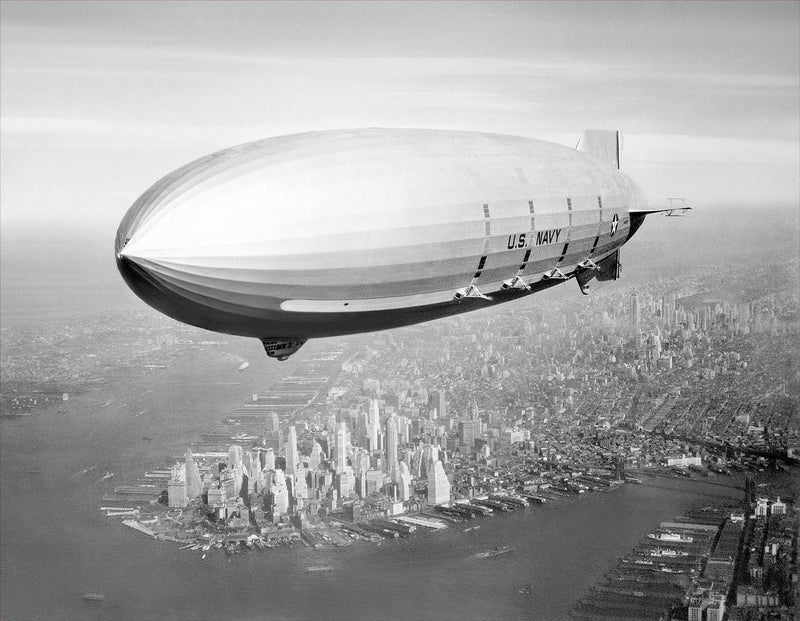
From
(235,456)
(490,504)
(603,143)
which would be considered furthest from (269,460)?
(603,143)

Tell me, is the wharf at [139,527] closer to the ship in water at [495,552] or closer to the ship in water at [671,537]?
the ship in water at [495,552]

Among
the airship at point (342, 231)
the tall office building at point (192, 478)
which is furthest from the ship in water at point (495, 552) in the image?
the airship at point (342, 231)

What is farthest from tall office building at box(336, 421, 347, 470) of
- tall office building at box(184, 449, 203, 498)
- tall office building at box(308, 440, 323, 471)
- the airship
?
the airship

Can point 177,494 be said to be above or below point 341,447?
below

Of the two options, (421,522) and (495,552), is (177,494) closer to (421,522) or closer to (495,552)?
(421,522)

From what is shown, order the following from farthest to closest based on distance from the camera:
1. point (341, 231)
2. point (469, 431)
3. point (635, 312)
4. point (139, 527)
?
point (635, 312), point (469, 431), point (139, 527), point (341, 231)

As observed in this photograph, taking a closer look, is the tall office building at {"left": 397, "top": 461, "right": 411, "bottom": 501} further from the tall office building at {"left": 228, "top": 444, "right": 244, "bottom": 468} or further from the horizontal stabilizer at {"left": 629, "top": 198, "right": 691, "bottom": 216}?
the horizontal stabilizer at {"left": 629, "top": 198, "right": 691, "bottom": 216}
